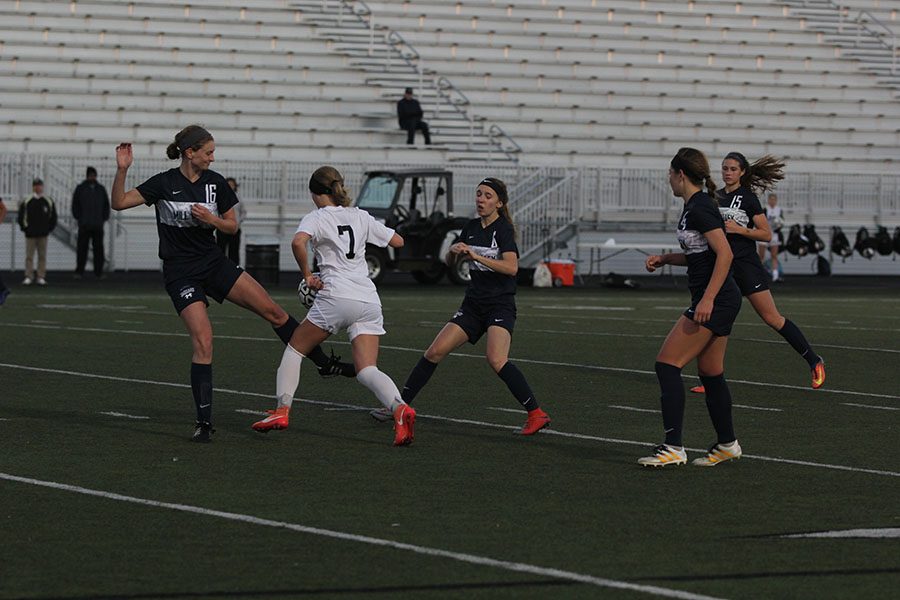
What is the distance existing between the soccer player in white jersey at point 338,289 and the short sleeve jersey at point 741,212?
380 centimetres

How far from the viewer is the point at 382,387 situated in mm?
9461

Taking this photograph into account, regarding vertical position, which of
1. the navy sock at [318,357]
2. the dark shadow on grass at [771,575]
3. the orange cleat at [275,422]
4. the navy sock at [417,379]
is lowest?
the dark shadow on grass at [771,575]

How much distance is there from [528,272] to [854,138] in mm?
12125

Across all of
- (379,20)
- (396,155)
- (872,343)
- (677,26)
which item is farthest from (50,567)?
(677,26)

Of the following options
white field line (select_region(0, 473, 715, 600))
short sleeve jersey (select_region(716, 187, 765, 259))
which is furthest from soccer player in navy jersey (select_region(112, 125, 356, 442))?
short sleeve jersey (select_region(716, 187, 765, 259))

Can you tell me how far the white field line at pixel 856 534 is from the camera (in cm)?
700

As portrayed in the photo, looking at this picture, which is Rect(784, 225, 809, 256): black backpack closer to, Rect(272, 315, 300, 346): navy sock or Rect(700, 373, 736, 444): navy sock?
Rect(272, 315, 300, 346): navy sock

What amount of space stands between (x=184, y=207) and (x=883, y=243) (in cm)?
2842

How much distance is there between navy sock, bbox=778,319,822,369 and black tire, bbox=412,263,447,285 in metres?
17.1

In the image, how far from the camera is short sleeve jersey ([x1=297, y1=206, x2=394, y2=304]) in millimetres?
9578

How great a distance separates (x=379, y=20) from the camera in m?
38.9

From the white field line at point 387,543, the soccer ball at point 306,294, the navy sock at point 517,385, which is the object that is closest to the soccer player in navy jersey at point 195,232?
the soccer ball at point 306,294

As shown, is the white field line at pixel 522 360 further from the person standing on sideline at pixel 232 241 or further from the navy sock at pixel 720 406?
the person standing on sideline at pixel 232 241

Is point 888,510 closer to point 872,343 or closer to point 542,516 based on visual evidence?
point 542,516
